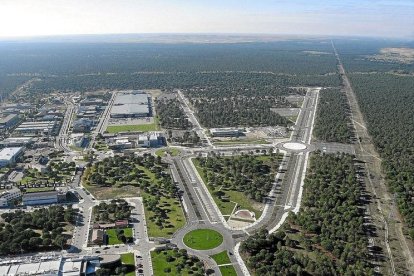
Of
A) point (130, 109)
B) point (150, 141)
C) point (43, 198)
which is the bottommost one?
point (43, 198)

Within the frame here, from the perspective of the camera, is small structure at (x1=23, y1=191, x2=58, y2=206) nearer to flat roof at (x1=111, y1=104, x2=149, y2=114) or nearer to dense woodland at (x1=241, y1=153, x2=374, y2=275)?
dense woodland at (x1=241, y1=153, x2=374, y2=275)

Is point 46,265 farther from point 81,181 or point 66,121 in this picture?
point 66,121

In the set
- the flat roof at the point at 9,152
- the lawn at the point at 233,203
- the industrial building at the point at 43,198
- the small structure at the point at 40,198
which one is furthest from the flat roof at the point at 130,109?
the lawn at the point at 233,203

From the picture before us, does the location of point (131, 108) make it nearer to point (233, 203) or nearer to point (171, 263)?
point (233, 203)

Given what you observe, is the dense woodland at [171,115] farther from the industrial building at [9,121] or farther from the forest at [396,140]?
the forest at [396,140]

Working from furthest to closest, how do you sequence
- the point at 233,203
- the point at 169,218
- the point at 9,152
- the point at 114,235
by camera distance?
1. the point at 9,152
2. the point at 233,203
3. the point at 169,218
4. the point at 114,235

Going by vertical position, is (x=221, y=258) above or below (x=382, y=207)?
below

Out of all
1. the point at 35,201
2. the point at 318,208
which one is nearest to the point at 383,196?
the point at 318,208

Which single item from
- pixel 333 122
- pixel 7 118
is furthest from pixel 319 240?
pixel 7 118
